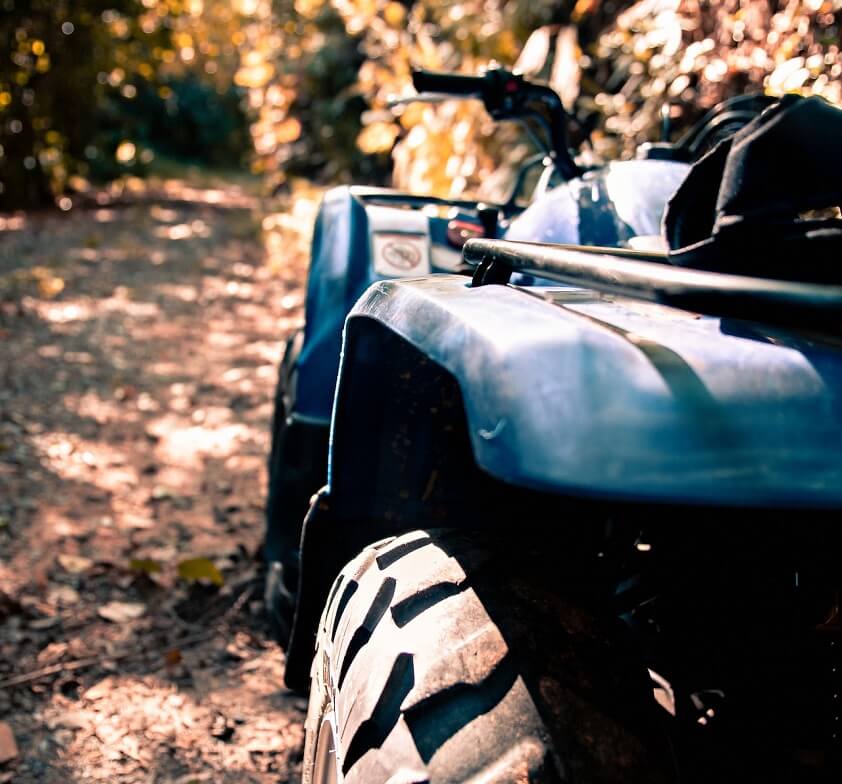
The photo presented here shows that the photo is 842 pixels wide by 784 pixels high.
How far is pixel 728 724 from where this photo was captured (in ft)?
4.27

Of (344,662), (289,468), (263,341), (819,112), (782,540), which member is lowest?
(263,341)

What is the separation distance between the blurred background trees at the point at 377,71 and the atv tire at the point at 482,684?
2.41m

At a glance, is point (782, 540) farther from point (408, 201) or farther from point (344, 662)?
point (408, 201)

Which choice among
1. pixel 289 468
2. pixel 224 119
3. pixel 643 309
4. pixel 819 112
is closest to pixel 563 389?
pixel 643 309

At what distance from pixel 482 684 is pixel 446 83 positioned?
5.72ft

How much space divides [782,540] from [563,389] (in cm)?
55

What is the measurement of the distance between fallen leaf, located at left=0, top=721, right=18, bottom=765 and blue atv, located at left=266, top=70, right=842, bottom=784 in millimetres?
818

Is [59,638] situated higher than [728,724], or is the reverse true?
[728,724]

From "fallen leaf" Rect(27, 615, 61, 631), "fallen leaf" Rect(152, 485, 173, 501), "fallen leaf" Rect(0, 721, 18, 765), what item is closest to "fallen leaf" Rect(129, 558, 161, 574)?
"fallen leaf" Rect(27, 615, 61, 631)

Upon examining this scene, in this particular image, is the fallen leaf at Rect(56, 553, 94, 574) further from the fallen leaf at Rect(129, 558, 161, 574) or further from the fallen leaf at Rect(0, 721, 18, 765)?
the fallen leaf at Rect(0, 721, 18, 765)

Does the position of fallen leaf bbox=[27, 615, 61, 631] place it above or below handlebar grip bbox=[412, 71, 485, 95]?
below

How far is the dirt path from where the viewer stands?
2.18 meters

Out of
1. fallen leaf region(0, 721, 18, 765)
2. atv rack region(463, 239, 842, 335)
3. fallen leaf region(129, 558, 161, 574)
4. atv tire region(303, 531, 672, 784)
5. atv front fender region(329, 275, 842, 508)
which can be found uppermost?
atv rack region(463, 239, 842, 335)

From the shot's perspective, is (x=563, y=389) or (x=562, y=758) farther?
(x=562, y=758)
